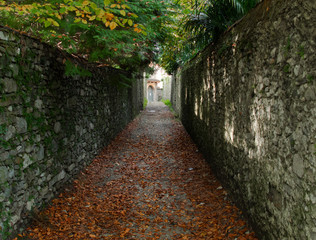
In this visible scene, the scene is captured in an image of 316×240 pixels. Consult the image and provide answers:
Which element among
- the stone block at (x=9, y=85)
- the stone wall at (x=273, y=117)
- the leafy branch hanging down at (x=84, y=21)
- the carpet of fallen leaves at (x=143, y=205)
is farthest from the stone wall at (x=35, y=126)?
the stone wall at (x=273, y=117)

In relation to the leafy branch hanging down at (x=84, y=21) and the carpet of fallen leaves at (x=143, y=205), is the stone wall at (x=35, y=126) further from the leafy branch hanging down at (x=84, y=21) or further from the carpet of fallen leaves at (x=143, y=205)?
the leafy branch hanging down at (x=84, y=21)

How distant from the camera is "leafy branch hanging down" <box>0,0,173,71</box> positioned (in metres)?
4.34

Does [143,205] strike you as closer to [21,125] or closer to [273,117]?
[21,125]

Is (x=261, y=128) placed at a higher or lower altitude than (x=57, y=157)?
higher

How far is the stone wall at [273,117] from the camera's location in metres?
2.40

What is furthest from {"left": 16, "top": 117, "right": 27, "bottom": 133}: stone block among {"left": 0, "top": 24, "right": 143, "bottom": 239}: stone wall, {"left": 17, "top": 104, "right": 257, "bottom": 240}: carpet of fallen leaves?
{"left": 17, "top": 104, "right": 257, "bottom": 240}: carpet of fallen leaves

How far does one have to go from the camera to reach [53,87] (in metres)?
4.90

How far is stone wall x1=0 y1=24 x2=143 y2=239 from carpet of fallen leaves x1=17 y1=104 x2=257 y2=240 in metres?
0.39

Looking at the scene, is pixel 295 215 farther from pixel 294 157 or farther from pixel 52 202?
pixel 52 202

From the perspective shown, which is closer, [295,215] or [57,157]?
[295,215]

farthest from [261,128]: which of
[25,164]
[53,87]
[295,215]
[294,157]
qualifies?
[53,87]

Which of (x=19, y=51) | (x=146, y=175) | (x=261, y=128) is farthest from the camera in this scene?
(x=146, y=175)

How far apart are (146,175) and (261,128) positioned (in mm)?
3697

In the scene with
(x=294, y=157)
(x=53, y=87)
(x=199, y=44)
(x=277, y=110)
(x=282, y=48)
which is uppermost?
(x=199, y=44)
